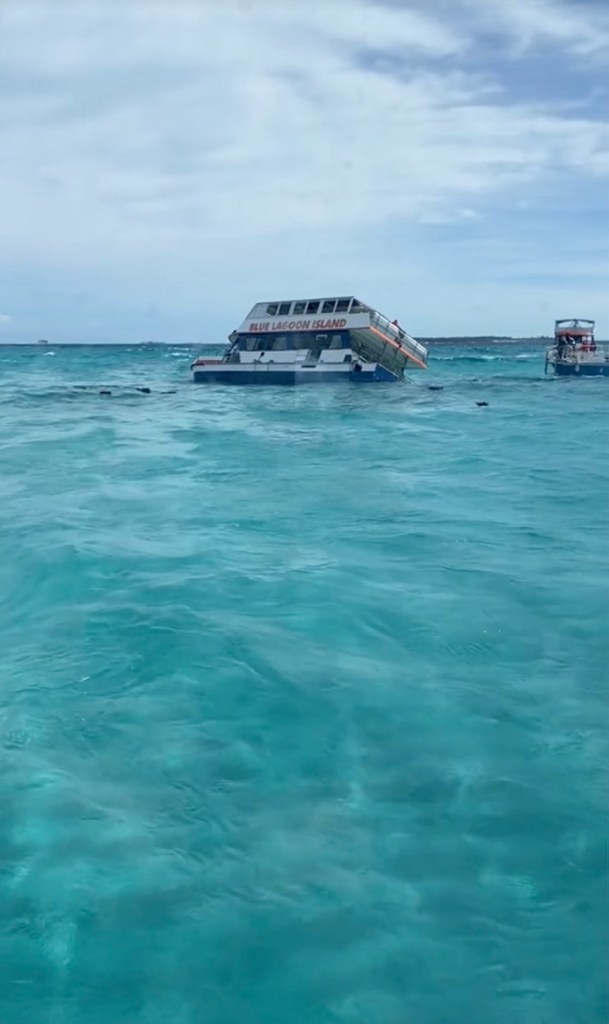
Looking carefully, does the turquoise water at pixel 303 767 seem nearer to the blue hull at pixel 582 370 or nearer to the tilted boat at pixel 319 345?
the tilted boat at pixel 319 345

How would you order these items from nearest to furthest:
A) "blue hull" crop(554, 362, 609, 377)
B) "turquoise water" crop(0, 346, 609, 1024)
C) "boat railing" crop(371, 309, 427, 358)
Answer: "turquoise water" crop(0, 346, 609, 1024), "boat railing" crop(371, 309, 427, 358), "blue hull" crop(554, 362, 609, 377)

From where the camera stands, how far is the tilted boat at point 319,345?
43812 millimetres

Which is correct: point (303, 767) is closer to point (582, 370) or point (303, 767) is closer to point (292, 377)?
point (292, 377)

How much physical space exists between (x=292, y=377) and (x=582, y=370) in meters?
22.0

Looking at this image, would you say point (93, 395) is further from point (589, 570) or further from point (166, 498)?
point (589, 570)

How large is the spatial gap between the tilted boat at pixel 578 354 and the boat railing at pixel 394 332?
1485 centimetres

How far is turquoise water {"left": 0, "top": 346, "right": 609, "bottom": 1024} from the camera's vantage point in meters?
4.92

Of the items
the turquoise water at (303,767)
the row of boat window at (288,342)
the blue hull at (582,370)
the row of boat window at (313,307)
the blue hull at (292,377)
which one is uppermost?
the row of boat window at (313,307)

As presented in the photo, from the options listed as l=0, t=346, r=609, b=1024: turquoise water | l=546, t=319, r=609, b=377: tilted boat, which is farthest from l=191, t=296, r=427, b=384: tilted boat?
l=0, t=346, r=609, b=1024: turquoise water

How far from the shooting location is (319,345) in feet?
148

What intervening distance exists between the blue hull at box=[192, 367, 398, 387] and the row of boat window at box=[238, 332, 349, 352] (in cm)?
156

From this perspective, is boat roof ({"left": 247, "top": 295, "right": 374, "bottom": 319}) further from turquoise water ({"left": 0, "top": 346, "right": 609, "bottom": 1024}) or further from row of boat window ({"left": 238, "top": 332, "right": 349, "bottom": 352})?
turquoise water ({"left": 0, "top": 346, "right": 609, "bottom": 1024})

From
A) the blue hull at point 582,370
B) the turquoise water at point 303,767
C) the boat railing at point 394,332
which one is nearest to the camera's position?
the turquoise water at point 303,767

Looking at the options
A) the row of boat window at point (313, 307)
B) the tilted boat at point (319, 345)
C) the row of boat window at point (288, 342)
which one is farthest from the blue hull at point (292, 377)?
the row of boat window at point (313, 307)
